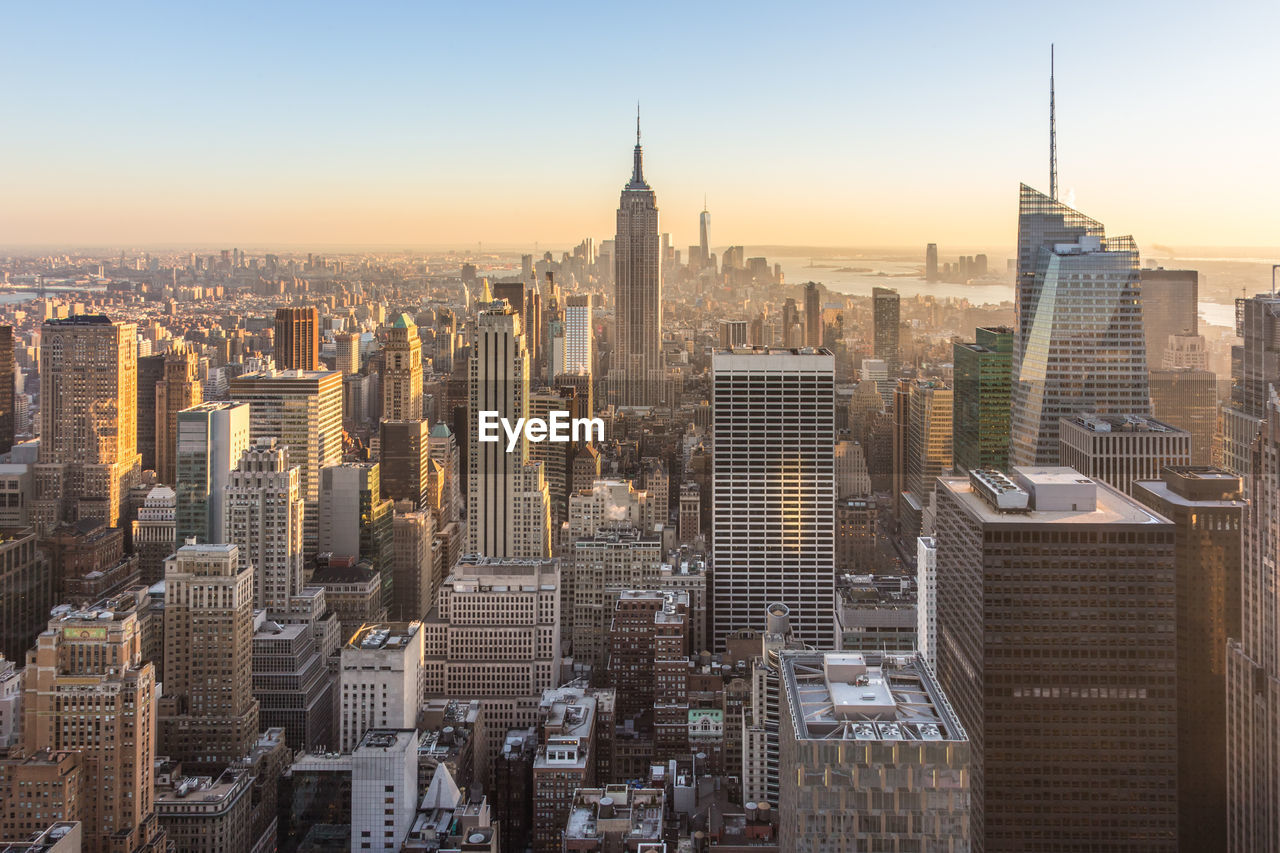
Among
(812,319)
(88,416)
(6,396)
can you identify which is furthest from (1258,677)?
(6,396)

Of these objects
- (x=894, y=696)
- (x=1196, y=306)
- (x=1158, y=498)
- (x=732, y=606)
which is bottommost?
Result: (x=732, y=606)

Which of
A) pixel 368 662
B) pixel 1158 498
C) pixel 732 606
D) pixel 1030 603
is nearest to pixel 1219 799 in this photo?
pixel 1030 603

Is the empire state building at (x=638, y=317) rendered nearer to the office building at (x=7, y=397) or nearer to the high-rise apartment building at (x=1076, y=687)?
the office building at (x=7, y=397)

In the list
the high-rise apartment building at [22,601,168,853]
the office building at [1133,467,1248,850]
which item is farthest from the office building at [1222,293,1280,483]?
the high-rise apartment building at [22,601,168,853]

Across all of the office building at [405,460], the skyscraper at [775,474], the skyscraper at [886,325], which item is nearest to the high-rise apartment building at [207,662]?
the office building at [405,460]

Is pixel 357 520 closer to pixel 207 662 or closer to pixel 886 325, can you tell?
pixel 207 662

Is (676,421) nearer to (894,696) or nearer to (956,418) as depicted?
(956,418)
